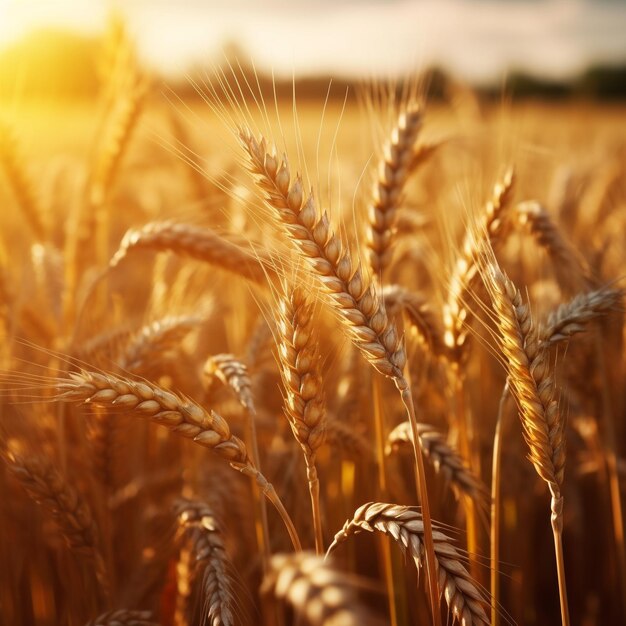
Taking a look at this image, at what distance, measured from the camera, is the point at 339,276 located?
1.17 m

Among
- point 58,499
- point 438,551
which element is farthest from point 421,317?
point 58,499

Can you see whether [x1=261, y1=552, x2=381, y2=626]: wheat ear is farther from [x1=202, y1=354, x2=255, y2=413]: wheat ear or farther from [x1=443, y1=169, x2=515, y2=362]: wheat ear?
[x1=443, y1=169, x2=515, y2=362]: wheat ear

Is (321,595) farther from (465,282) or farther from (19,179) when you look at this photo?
(19,179)

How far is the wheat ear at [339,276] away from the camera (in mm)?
1132

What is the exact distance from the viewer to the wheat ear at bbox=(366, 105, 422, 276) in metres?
1.58

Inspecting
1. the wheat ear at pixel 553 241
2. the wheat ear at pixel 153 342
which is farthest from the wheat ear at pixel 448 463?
the wheat ear at pixel 553 241

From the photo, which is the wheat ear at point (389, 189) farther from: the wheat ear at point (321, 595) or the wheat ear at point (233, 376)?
the wheat ear at point (321, 595)

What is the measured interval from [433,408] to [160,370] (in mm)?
1132

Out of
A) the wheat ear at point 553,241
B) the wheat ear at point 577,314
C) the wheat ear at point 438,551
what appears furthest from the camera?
the wheat ear at point 553,241

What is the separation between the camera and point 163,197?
506 cm

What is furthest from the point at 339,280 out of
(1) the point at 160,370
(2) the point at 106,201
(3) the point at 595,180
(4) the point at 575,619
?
(3) the point at 595,180

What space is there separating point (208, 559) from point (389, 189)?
1.00m

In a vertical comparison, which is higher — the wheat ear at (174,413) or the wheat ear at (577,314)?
the wheat ear at (577,314)

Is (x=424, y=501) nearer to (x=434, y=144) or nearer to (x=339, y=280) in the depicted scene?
(x=339, y=280)
